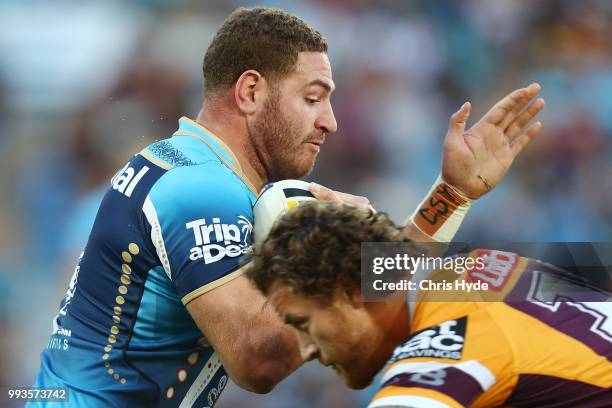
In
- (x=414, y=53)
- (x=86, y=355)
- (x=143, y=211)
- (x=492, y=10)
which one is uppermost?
(x=492, y=10)

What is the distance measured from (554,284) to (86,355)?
178 cm

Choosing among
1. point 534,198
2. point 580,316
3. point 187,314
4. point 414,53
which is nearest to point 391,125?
point 414,53

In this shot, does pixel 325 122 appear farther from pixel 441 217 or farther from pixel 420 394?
pixel 420 394

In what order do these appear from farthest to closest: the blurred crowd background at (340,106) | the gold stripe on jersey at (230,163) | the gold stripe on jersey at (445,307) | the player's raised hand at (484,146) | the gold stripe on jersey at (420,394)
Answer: the blurred crowd background at (340,106), the player's raised hand at (484,146), the gold stripe on jersey at (230,163), the gold stripe on jersey at (445,307), the gold stripe on jersey at (420,394)

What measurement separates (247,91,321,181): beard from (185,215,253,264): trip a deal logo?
→ 678 mm

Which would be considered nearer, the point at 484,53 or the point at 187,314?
the point at 187,314

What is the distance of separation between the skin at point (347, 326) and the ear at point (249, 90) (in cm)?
135

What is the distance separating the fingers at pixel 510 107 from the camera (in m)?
4.00

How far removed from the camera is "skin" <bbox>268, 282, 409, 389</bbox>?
8.10 ft

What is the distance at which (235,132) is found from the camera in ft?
12.3

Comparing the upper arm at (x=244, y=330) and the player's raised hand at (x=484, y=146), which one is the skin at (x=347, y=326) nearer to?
the upper arm at (x=244, y=330)

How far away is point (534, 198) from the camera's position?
8.52 metres

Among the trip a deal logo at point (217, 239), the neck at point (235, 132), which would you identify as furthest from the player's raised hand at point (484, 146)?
the trip a deal logo at point (217, 239)

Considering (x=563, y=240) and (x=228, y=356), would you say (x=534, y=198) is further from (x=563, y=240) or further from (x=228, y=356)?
(x=228, y=356)
